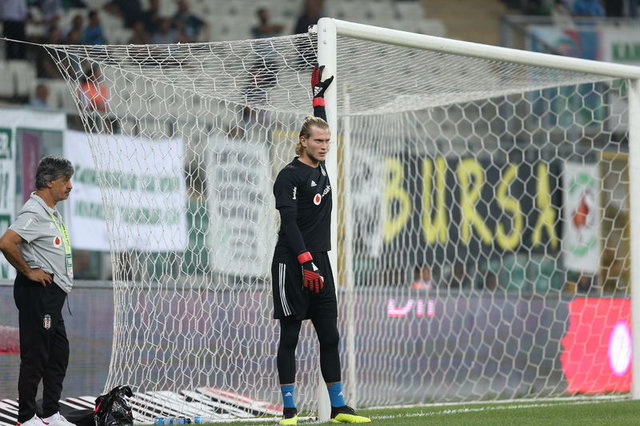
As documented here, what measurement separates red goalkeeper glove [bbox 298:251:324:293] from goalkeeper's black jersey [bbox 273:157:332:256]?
5 centimetres

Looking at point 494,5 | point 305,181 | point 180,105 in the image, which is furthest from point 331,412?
point 494,5

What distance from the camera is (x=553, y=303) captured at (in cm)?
1112

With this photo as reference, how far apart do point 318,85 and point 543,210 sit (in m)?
6.09

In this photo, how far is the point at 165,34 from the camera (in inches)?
592

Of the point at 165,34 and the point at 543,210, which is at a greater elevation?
the point at 165,34

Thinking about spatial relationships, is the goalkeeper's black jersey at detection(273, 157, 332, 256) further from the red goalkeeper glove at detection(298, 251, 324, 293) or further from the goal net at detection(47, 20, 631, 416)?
the goal net at detection(47, 20, 631, 416)

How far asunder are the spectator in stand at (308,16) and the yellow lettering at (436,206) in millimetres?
5497

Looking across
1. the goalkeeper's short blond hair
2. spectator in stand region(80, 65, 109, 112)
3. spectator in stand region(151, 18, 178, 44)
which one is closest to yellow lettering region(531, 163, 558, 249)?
spectator in stand region(80, 65, 109, 112)

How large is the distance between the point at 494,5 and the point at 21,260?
47.5ft

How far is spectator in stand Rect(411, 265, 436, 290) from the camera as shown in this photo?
10.8 metres

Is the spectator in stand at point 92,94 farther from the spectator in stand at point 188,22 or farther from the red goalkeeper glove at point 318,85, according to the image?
the spectator in stand at point 188,22

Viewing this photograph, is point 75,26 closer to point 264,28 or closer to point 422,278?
point 264,28

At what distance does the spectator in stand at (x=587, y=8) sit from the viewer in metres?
18.9

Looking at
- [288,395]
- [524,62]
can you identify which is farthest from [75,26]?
[288,395]
